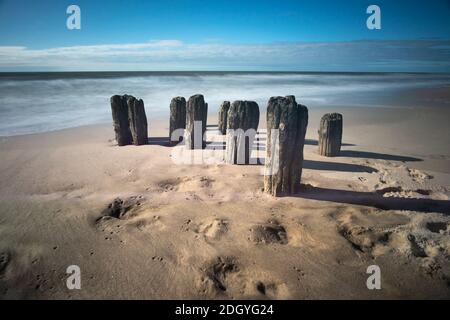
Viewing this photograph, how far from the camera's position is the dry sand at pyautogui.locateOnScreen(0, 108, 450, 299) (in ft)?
9.00

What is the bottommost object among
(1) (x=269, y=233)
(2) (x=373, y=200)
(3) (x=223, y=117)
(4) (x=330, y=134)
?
(1) (x=269, y=233)

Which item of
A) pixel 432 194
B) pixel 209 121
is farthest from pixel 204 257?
pixel 209 121

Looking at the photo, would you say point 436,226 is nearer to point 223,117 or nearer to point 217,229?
point 217,229

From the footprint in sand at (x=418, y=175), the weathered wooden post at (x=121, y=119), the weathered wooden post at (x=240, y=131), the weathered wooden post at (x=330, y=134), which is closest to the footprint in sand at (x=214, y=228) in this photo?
the weathered wooden post at (x=240, y=131)

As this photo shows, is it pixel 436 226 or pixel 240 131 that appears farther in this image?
pixel 240 131

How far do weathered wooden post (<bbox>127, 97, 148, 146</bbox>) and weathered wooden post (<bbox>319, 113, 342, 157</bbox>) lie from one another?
433 centimetres

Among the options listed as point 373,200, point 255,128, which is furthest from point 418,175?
point 255,128

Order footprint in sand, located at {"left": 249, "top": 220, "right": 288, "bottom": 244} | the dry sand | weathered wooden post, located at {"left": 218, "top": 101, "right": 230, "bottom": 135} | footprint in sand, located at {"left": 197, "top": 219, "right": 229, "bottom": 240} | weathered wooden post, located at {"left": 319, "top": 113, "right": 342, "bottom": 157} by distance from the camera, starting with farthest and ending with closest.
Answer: weathered wooden post, located at {"left": 218, "top": 101, "right": 230, "bottom": 135} → weathered wooden post, located at {"left": 319, "top": 113, "right": 342, "bottom": 157} → footprint in sand, located at {"left": 197, "top": 219, "right": 229, "bottom": 240} → footprint in sand, located at {"left": 249, "top": 220, "right": 288, "bottom": 244} → the dry sand

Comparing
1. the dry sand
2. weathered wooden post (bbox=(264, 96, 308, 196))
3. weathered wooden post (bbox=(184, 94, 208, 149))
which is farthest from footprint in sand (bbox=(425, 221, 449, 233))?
weathered wooden post (bbox=(184, 94, 208, 149))

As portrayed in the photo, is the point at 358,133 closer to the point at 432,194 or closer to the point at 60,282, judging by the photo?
the point at 432,194

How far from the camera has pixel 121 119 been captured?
22.6ft

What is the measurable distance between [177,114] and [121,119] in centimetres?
140

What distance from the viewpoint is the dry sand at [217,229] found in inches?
108

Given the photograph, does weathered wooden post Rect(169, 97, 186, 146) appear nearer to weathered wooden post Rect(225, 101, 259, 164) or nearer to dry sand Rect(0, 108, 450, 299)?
dry sand Rect(0, 108, 450, 299)
